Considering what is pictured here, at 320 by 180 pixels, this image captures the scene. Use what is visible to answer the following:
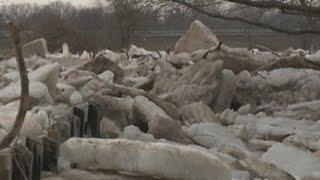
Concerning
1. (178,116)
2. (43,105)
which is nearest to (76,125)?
(43,105)

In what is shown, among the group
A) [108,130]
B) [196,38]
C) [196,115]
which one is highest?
[108,130]

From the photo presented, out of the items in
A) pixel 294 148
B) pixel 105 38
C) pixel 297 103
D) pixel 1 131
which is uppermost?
pixel 1 131

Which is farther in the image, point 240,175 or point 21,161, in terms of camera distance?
point 240,175

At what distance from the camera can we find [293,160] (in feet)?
15.7

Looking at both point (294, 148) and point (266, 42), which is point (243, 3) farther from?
point (266, 42)

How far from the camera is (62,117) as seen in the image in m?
4.99

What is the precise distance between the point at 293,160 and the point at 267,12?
5100 mm

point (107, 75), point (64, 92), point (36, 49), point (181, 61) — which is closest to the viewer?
point (64, 92)

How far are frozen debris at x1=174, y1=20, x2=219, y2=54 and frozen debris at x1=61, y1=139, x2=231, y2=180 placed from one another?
28.7 ft

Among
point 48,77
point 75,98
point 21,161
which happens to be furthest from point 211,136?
point 21,161

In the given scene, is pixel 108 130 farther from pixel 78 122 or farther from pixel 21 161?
pixel 21 161

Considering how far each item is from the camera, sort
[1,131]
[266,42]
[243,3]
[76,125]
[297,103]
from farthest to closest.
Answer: [266,42] → [243,3] → [297,103] → [76,125] → [1,131]

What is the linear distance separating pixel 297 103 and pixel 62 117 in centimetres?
400

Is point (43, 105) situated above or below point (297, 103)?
above
